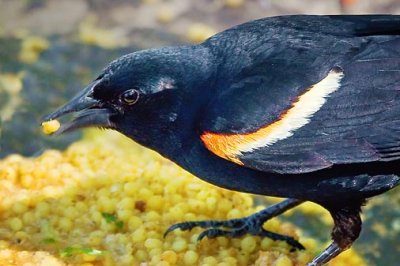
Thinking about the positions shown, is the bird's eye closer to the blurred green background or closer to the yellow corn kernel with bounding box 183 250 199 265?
the yellow corn kernel with bounding box 183 250 199 265

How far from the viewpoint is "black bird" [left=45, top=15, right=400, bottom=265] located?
3184mm

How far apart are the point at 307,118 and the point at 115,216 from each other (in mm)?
1052

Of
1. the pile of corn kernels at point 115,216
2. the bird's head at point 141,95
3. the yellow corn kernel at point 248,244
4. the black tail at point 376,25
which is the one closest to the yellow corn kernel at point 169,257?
the pile of corn kernels at point 115,216

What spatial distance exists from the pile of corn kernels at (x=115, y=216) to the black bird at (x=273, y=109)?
1.42ft

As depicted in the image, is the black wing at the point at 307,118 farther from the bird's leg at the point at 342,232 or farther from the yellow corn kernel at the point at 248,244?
the yellow corn kernel at the point at 248,244

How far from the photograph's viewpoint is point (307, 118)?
3182 millimetres

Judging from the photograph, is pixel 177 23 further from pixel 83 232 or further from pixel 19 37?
pixel 83 232

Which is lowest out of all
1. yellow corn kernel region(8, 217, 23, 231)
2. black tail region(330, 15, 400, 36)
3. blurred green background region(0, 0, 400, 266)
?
yellow corn kernel region(8, 217, 23, 231)

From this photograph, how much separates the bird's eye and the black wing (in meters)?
0.27

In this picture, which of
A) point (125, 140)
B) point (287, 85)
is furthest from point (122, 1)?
point (287, 85)

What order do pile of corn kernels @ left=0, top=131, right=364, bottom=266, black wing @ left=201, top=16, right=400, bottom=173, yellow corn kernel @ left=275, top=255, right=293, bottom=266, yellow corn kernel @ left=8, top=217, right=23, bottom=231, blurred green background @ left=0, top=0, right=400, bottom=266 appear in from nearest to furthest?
black wing @ left=201, top=16, right=400, bottom=173 < yellow corn kernel @ left=275, top=255, right=293, bottom=266 < pile of corn kernels @ left=0, top=131, right=364, bottom=266 < yellow corn kernel @ left=8, top=217, right=23, bottom=231 < blurred green background @ left=0, top=0, right=400, bottom=266

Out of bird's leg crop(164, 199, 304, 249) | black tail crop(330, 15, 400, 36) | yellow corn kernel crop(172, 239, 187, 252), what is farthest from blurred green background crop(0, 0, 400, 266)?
black tail crop(330, 15, 400, 36)

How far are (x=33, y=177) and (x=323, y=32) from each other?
4.93 feet

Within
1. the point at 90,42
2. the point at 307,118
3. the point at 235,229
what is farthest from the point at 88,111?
the point at 90,42
